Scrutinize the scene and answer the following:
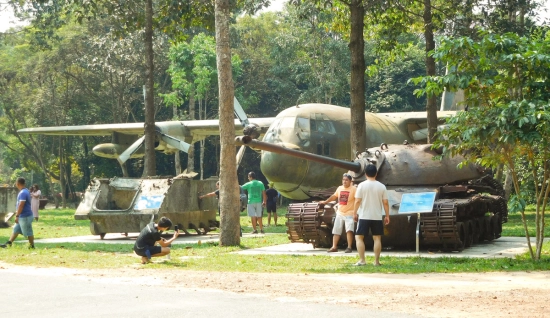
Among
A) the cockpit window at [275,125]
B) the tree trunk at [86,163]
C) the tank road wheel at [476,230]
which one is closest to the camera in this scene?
the tank road wheel at [476,230]

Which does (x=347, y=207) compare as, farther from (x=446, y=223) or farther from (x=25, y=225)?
(x=25, y=225)

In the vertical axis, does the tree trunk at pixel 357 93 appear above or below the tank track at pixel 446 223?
above

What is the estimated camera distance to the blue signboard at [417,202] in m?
15.2

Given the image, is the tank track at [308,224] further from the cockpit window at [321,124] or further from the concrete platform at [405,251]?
the cockpit window at [321,124]

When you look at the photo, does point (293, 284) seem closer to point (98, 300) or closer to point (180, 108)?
point (98, 300)

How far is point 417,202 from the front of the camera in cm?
1541

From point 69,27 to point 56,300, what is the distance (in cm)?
4152

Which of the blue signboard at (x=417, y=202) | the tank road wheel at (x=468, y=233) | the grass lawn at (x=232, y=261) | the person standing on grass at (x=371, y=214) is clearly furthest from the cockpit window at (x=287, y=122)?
the person standing on grass at (x=371, y=214)

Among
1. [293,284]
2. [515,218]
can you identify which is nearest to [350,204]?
[293,284]

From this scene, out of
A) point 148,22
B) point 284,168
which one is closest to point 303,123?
point 284,168

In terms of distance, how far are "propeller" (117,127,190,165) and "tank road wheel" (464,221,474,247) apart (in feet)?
38.5

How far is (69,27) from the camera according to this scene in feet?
160

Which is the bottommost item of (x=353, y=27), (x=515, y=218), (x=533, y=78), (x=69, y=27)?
(x=515, y=218)

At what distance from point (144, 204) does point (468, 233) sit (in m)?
7.79
